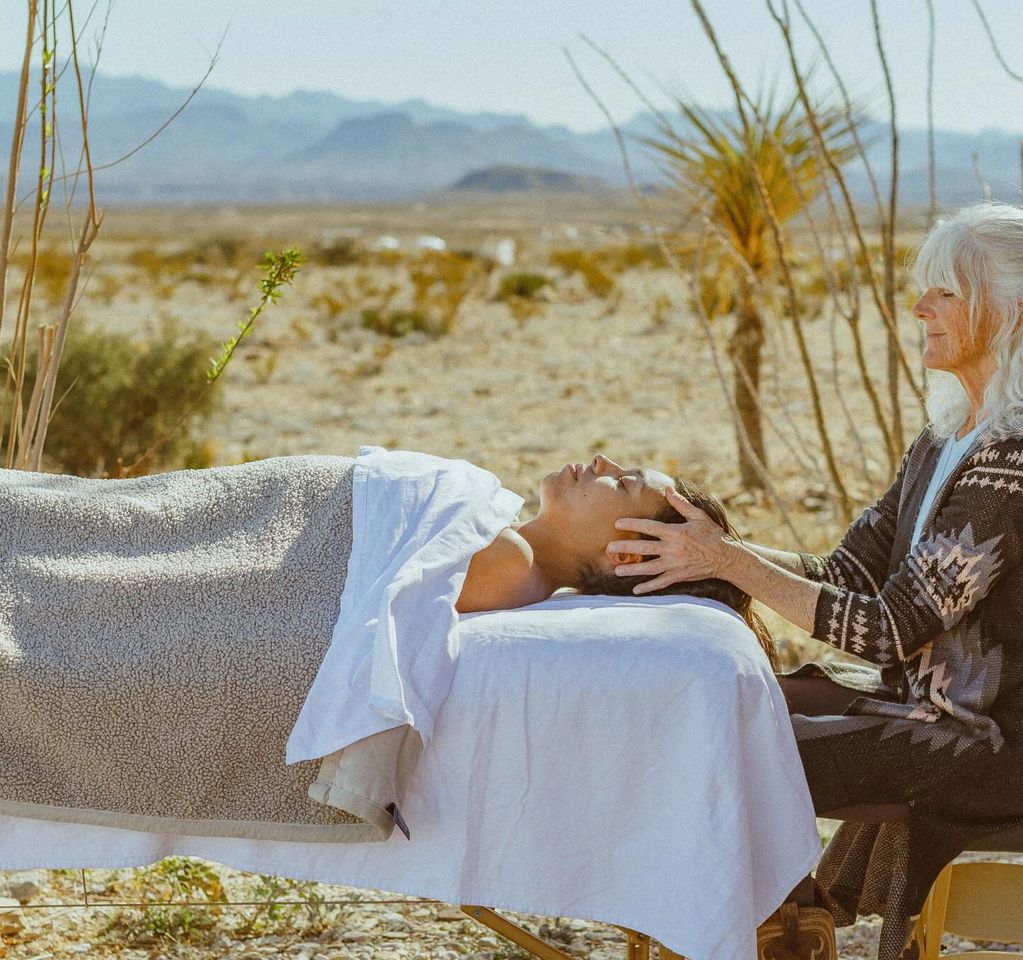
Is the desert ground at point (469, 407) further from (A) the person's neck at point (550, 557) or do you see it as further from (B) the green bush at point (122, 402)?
(A) the person's neck at point (550, 557)

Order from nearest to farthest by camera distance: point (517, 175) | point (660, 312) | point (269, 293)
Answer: point (269, 293) < point (660, 312) < point (517, 175)

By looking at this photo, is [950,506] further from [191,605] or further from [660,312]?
[660,312]

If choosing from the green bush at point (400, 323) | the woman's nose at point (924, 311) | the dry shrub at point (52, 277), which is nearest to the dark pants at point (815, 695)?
the woman's nose at point (924, 311)

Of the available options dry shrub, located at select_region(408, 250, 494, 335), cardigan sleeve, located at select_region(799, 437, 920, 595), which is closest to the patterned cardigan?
cardigan sleeve, located at select_region(799, 437, 920, 595)

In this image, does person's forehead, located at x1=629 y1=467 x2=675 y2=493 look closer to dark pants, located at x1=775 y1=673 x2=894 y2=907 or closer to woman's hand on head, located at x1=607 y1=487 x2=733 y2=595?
woman's hand on head, located at x1=607 y1=487 x2=733 y2=595

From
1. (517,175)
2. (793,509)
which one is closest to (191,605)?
(793,509)

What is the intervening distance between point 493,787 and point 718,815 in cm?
33

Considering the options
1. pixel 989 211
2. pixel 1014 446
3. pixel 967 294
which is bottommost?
pixel 1014 446

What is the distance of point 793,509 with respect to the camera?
6.59 meters

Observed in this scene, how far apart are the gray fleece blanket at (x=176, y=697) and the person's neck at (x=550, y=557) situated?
0.42 meters

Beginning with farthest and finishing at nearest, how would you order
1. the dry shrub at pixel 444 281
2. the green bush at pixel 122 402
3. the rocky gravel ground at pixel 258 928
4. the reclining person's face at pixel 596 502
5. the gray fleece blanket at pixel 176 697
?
the dry shrub at pixel 444 281, the green bush at pixel 122 402, the rocky gravel ground at pixel 258 928, the reclining person's face at pixel 596 502, the gray fleece blanket at pixel 176 697

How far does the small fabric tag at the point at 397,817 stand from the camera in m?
1.81

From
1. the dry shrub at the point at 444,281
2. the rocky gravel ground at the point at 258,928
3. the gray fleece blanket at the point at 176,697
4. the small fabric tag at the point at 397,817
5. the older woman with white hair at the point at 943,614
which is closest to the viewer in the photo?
the small fabric tag at the point at 397,817

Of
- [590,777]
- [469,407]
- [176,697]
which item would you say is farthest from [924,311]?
[469,407]
